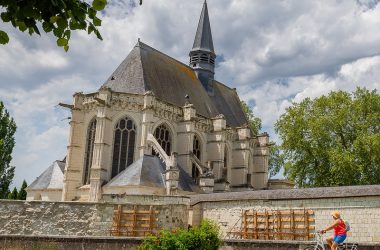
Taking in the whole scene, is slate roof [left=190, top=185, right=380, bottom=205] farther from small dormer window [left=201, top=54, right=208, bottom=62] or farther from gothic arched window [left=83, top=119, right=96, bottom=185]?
small dormer window [left=201, top=54, right=208, bottom=62]

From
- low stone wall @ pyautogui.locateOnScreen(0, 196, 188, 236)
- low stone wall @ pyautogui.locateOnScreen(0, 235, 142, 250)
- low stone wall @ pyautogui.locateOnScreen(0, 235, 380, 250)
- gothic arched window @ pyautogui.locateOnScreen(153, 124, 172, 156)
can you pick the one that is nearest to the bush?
low stone wall @ pyautogui.locateOnScreen(0, 235, 380, 250)

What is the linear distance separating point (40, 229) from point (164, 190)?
7362 mm

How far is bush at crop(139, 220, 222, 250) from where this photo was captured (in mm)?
9201

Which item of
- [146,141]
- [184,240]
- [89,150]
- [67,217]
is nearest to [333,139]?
[146,141]

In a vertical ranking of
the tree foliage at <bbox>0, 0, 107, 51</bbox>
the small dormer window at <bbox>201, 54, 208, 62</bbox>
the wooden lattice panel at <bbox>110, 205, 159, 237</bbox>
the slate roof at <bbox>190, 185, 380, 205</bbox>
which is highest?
the small dormer window at <bbox>201, 54, 208, 62</bbox>

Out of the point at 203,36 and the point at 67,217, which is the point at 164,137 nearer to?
the point at 67,217

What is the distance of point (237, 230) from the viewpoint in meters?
13.9

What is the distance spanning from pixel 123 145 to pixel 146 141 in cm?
159

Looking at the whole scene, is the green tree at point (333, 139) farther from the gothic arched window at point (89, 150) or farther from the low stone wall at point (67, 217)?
the low stone wall at point (67, 217)

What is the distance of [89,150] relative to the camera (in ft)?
85.2

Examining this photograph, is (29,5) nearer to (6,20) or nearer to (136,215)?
(6,20)

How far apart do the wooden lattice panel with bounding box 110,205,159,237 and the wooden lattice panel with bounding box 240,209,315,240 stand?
2783mm

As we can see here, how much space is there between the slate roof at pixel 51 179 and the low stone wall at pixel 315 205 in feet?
46.8

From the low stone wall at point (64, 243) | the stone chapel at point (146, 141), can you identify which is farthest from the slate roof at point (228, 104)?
the low stone wall at point (64, 243)
